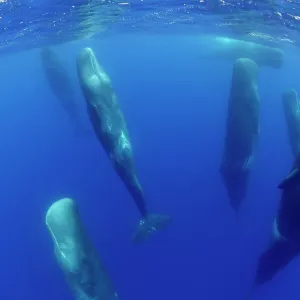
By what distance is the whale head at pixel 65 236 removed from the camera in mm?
9547

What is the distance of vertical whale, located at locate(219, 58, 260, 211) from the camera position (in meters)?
12.3

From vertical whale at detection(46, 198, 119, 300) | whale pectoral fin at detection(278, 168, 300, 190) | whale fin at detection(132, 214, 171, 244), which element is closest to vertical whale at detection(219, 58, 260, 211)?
whale fin at detection(132, 214, 171, 244)

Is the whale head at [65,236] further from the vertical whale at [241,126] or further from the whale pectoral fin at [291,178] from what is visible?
the vertical whale at [241,126]

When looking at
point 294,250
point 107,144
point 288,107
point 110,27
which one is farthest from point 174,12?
point 294,250

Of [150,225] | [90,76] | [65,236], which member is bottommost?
[150,225]

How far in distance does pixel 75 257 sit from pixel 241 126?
19.7 feet

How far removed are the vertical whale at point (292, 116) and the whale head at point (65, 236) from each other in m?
8.39

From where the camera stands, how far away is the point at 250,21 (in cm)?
2117

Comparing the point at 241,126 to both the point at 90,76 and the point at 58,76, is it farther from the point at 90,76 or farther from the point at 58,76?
the point at 58,76

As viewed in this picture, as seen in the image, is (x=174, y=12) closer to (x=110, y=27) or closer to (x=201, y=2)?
(x=201, y=2)

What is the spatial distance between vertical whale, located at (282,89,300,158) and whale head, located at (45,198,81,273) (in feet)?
27.5

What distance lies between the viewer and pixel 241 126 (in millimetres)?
12297

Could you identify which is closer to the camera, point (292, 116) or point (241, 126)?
point (241, 126)

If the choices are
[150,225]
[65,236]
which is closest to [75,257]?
[65,236]
